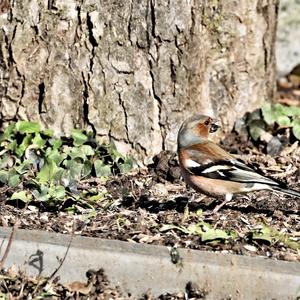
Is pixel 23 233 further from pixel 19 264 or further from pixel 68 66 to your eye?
pixel 68 66

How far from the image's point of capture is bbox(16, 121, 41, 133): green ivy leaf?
8.73m

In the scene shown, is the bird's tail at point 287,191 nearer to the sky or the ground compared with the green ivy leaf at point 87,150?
nearer to the ground

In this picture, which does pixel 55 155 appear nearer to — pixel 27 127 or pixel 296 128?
pixel 27 127

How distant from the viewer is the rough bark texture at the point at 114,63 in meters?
8.61

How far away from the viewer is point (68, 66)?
8.74 m

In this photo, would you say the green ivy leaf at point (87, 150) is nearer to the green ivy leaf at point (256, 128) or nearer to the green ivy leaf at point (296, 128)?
the green ivy leaf at point (256, 128)

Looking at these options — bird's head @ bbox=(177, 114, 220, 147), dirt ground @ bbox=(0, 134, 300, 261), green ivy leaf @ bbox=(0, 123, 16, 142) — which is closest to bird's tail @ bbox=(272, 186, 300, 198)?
dirt ground @ bbox=(0, 134, 300, 261)

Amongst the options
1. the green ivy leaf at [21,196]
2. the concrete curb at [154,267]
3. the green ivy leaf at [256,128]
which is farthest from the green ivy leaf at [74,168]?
the concrete curb at [154,267]

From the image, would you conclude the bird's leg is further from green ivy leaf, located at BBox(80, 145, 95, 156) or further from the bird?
green ivy leaf, located at BBox(80, 145, 95, 156)

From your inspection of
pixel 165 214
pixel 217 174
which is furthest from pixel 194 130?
pixel 165 214

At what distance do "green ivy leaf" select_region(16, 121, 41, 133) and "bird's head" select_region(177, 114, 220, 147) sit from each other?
138 centimetres

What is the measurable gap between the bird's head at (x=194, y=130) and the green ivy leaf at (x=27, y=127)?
1.38 metres

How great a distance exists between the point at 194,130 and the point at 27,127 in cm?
158

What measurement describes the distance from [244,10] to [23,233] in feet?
11.8
